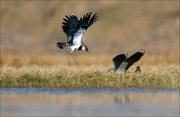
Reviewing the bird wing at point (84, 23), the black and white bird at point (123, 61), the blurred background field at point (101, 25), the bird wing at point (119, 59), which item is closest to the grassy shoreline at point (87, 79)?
the black and white bird at point (123, 61)

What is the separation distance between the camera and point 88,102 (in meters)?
16.7

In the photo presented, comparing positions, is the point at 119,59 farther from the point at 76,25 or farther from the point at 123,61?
the point at 76,25

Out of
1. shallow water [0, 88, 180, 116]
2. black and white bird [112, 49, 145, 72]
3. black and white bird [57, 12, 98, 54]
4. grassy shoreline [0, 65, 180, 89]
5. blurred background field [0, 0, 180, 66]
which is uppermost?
blurred background field [0, 0, 180, 66]

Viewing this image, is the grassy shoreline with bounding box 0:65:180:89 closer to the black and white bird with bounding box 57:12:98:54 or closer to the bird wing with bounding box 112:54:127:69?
the bird wing with bounding box 112:54:127:69

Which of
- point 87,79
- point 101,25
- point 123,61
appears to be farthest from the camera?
point 101,25

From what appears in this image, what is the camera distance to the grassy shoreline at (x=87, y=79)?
19.3 m

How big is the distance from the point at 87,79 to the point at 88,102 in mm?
3007

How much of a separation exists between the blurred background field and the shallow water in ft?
110

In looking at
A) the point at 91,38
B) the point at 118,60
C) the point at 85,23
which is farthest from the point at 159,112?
the point at 91,38

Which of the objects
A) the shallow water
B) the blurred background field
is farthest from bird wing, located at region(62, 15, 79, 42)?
the blurred background field

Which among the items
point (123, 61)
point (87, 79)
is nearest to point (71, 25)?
point (123, 61)

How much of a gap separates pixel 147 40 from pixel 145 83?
36700mm

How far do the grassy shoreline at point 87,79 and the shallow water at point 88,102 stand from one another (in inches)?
16.7

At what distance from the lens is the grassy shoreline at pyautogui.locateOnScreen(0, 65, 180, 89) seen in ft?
63.3
